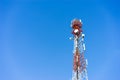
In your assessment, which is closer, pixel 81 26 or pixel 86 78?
pixel 86 78

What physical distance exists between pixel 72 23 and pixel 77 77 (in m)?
8.34

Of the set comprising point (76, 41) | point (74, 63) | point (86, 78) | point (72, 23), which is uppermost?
point (72, 23)

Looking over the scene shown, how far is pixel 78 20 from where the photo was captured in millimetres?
41594

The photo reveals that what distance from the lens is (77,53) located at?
39531mm

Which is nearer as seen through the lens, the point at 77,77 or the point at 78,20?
the point at 77,77

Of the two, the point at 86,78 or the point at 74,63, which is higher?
the point at 74,63

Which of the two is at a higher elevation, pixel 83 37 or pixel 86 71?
pixel 83 37

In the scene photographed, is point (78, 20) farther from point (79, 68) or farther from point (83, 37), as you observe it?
point (79, 68)

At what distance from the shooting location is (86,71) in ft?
→ 124

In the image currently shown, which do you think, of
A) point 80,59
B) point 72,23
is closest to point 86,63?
point 80,59

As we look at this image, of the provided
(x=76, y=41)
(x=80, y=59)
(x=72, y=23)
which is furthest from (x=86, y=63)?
(x=72, y=23)

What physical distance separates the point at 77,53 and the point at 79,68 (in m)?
2.26

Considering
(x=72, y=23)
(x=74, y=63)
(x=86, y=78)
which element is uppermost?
(x=72, y=23)

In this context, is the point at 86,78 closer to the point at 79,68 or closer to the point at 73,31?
the point at 79,68
